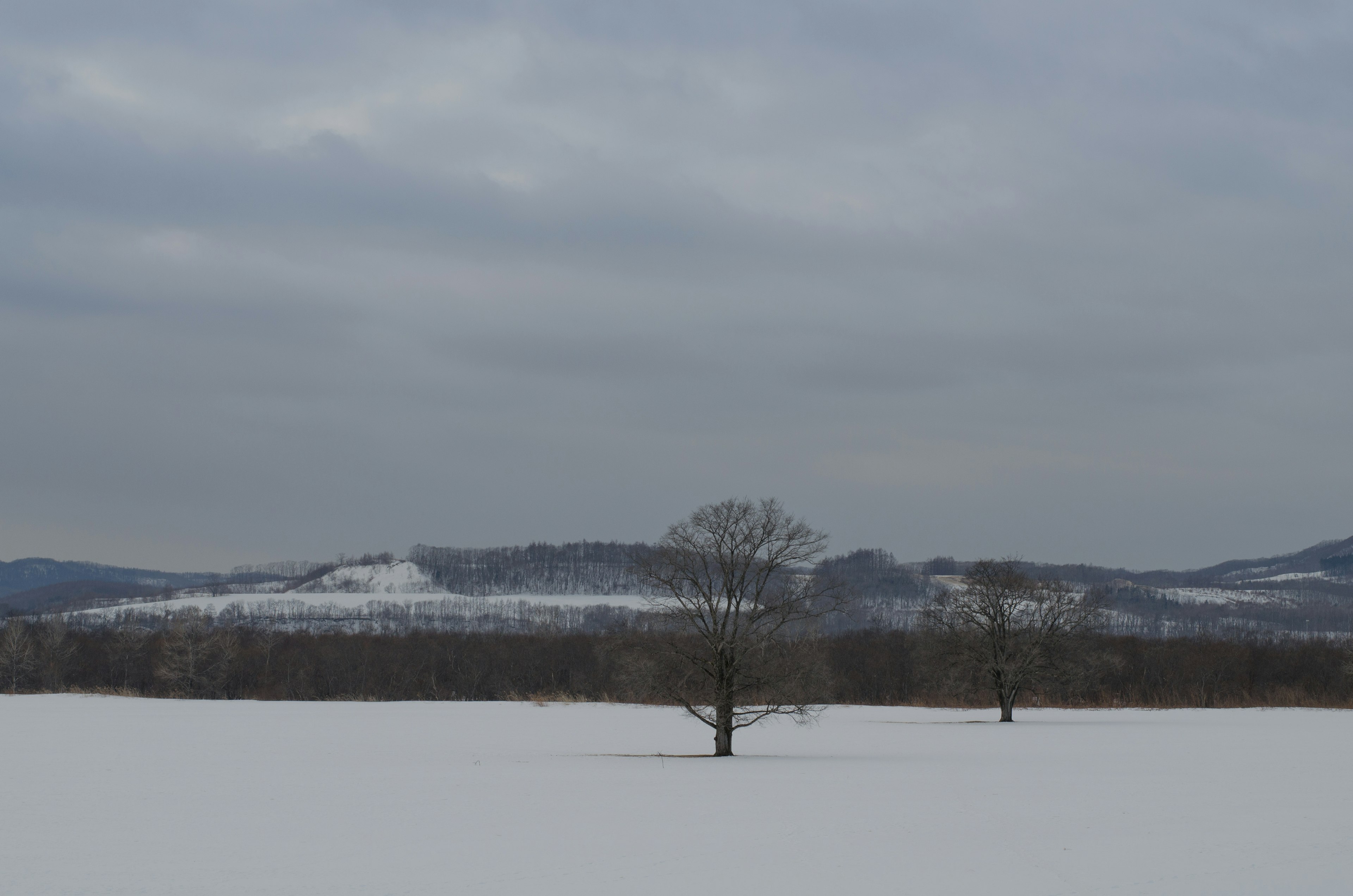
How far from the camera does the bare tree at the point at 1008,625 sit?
192 ft

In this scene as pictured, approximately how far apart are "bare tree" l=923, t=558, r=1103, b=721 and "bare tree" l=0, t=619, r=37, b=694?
8746 cm

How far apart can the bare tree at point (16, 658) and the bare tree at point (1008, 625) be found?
287ft

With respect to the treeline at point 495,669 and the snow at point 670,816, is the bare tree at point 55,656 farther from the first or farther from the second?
the snow at point 670,816

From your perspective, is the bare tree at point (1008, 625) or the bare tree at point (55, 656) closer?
the bare tree at point (1008, 625)

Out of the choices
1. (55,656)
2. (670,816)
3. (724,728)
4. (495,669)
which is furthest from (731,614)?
(55,656)

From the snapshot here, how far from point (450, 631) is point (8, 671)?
5869 cm

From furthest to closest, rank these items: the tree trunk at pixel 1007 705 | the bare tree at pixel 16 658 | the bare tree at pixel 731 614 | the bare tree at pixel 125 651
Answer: the bare tree at pixel 125 651 → the bare tree at pixel 16 658 → the tree trunk at pixel 1007 705 → the bare tree at pixel 731 614

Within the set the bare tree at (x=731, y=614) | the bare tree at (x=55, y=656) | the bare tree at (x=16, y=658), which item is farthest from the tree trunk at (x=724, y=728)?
the bare tree at (x=16, y=658)

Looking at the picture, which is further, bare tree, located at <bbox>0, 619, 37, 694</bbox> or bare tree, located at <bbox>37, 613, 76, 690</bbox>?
bare tree, located at <bbox>37, 613, 76, 690</bbox>

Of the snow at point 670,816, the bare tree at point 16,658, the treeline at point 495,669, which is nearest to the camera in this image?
the snow at point 670,816

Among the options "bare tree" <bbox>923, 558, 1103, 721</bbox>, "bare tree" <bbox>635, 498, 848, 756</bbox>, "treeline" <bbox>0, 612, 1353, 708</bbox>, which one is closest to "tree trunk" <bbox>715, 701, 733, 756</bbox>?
"bare tree" <bbox>635, 498, 848, 756</bbox>

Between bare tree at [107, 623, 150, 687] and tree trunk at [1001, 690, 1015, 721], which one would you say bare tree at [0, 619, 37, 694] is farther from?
tree trunk at [1001, 690, 1015, 721]

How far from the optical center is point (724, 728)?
34875 millimetres

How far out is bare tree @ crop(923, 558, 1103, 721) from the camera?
58406 mm
